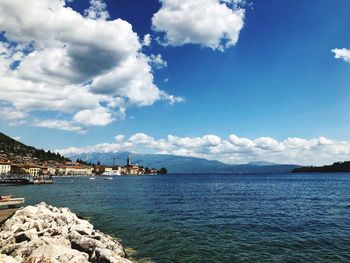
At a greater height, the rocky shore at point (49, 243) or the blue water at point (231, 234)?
the rocky shore at point (49, 243)

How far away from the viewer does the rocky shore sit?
58.1 ft

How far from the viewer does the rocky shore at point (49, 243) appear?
17.7m

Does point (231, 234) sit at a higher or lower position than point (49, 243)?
lower

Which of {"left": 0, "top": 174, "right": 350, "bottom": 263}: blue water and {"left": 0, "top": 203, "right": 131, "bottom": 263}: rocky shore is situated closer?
{"left": 0, "top": 203, "right": 131, "bottom": 263}: rocky shore

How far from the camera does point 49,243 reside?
795 inches

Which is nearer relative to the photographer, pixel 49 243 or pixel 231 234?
pixel 49 243

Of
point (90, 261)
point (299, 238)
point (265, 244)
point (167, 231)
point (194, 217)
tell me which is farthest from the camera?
point (194, 217)

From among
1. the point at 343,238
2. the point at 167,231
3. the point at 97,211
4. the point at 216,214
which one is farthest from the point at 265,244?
the point at 97,211

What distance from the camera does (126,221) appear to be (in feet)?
138

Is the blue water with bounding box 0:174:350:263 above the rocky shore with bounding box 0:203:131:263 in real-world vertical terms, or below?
below

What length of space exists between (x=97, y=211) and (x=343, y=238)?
119 ft

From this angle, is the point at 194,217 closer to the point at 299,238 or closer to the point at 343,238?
the point at 299,238

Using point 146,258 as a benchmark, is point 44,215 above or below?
above

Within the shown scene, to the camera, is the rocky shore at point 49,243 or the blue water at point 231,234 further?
the blue water at point 231,234
